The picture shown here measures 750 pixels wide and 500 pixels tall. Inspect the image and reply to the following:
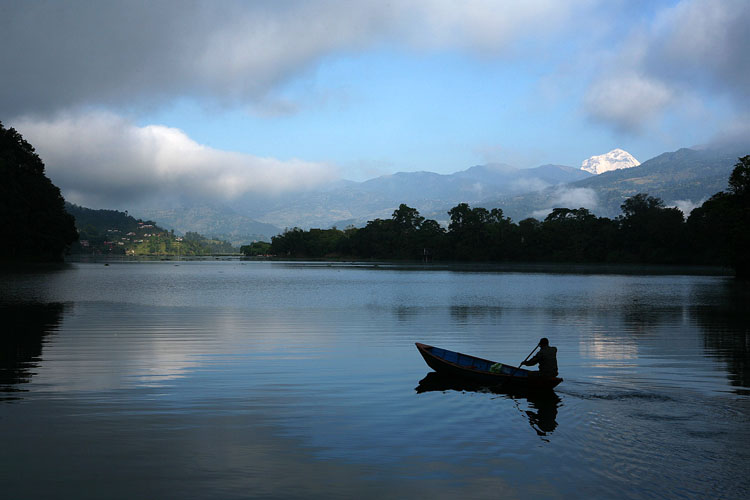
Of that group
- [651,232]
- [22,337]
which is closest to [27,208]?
[22,337]

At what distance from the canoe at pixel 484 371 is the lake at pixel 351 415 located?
55cm

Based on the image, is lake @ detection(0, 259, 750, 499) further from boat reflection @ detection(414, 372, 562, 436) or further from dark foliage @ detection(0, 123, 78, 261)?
→ dark foliage @ detection(0, 123, 78, 261)

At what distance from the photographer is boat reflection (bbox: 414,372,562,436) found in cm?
1595

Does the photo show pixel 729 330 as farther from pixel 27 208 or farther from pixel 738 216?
pixel 27 208

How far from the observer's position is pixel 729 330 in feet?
120

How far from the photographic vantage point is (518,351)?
2833 centimetres

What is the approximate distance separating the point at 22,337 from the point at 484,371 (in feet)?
73.1

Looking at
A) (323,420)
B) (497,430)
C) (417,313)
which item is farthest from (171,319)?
(497,430)

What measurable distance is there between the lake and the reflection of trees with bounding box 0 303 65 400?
6.1 inches

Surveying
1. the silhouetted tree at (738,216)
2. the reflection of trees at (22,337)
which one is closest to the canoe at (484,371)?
the reflection of trees at (22,337)

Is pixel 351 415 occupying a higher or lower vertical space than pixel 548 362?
lower

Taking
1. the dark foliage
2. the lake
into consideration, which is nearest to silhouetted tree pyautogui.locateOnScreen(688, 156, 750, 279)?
the lake

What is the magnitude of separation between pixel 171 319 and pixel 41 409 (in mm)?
23422

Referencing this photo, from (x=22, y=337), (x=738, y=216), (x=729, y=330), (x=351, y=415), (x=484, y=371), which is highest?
(x=738, y=216)
